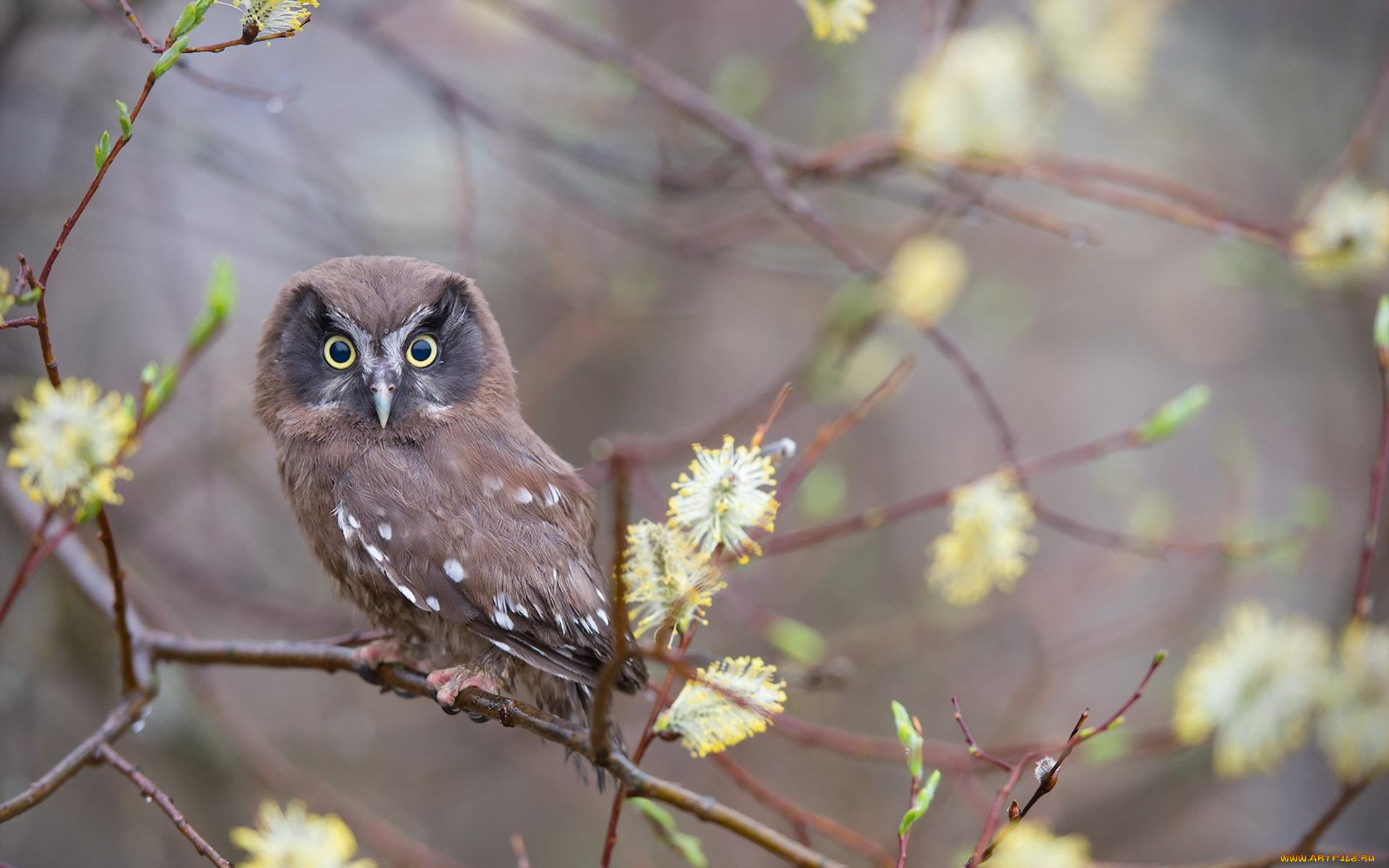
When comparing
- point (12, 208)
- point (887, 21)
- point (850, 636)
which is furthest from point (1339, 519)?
point (12, 208)

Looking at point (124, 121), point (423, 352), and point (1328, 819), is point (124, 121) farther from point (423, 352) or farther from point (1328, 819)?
point (1328, 819)

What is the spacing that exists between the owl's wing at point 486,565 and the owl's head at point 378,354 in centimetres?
16

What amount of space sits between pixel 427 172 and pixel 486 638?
13.0 ft

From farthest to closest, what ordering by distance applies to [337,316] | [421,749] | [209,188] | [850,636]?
[209,188]
[421,749]
[850,636]
[337,316]

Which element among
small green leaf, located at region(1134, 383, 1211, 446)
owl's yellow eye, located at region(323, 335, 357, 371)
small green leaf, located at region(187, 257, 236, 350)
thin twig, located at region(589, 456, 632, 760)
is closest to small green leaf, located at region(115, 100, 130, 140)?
small green leaf, located at region(187, 257, 236, 350)

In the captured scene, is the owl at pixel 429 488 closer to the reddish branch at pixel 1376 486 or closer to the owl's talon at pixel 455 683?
the owl's talon at pixel 455 683

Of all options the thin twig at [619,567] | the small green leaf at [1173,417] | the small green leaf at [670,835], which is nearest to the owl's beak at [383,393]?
the small green leaf at [670,835]

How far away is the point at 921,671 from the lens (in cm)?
625

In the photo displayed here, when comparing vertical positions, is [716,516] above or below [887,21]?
below

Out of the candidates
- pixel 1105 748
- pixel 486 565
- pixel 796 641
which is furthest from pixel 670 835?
pixel 1105 748

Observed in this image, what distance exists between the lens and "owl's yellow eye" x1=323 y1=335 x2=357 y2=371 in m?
2.34

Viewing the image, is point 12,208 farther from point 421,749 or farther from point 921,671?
point 921,671

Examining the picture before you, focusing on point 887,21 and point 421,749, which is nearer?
point 421,749

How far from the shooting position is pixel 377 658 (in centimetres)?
234
